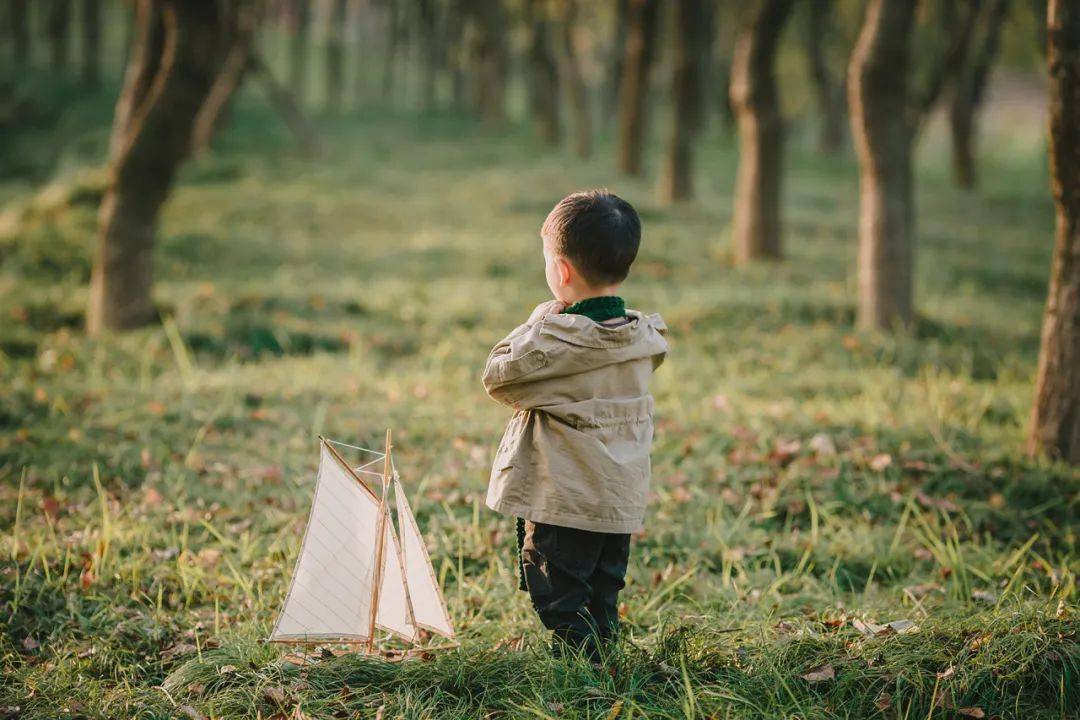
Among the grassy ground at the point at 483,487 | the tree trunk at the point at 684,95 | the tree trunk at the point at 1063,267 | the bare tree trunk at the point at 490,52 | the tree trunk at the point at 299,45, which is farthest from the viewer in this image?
the tree trunk at the point at 299,45

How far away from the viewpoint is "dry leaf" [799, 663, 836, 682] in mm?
3064

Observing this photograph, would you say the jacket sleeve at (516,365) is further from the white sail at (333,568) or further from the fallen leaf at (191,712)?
the fallen leaf at (191,712)

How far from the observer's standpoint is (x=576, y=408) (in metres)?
2.95

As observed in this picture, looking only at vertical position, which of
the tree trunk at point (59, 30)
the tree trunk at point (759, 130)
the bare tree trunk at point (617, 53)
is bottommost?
the tree trunk at point (759, 130)

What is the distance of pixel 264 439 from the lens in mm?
5812

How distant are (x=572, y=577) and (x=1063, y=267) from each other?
3.77 metres

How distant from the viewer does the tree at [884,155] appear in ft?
24.7

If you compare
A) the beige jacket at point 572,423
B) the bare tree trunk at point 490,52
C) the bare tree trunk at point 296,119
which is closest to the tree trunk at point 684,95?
the bare tree trunk at point 296,119

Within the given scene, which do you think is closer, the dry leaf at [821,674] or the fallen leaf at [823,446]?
the dry leaf at [821,674]

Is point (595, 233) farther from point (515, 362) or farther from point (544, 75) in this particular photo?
point (544, 75)

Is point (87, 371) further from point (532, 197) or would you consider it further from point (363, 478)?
point (532, 197)

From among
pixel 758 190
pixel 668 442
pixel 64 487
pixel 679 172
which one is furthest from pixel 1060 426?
pixel 679 172

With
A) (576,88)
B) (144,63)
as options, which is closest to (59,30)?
(576,88)

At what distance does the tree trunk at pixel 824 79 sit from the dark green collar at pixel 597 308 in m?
17.6
